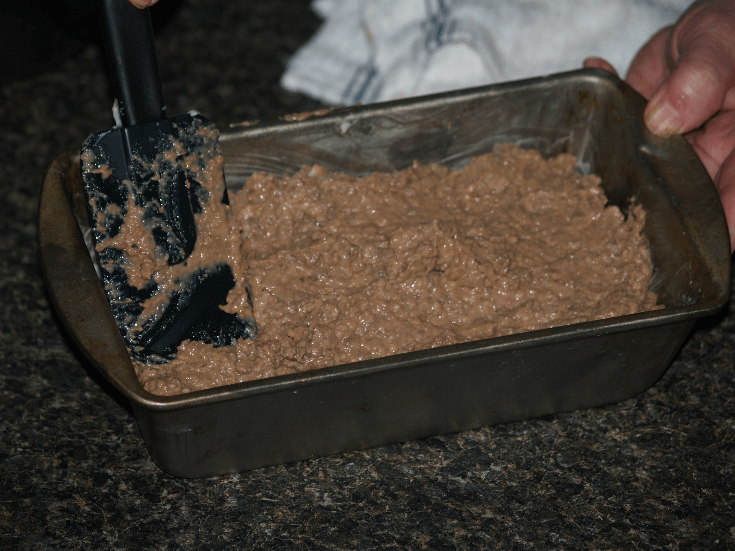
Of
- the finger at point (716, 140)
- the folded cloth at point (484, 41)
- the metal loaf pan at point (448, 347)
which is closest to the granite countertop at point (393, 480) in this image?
the metal loaf pan at point (448, 347)

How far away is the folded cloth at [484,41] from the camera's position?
1.80 metres

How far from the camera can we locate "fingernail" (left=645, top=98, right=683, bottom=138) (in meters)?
1.31

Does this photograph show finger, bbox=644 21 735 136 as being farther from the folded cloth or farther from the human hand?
the folded cloth

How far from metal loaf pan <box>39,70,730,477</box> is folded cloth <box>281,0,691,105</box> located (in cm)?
39

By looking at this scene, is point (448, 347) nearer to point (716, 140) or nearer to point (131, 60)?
point (131, 60)

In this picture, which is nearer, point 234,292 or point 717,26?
point 234,292

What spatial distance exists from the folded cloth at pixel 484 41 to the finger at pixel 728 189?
590 millimetres

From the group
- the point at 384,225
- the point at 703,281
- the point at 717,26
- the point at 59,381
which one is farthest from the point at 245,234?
the point at 717,26

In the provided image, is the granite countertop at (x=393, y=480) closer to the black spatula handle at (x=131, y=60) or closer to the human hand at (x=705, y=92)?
Result: the human hand at (x=705, y=92)

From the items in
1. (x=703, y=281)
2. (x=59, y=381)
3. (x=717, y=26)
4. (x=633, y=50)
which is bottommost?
(x=59, y=381)

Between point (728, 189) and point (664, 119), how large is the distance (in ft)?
0.57

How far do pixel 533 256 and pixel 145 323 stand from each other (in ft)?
2.32

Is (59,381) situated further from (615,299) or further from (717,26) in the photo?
(717,26)

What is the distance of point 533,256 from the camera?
134cm
